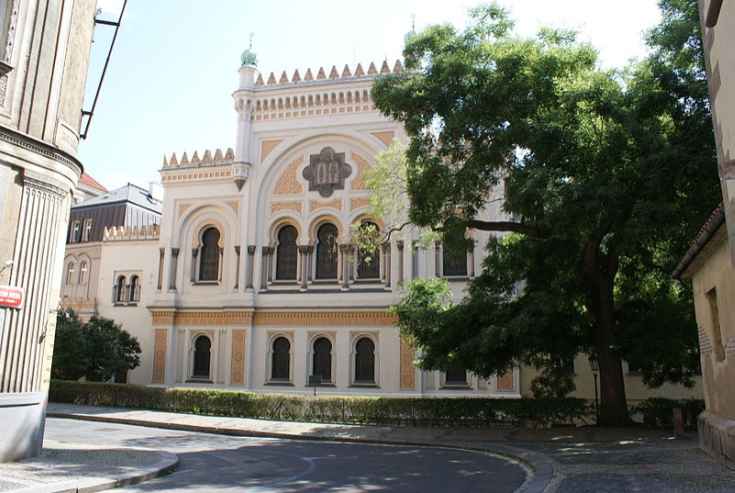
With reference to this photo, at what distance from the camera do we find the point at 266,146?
2966 cm

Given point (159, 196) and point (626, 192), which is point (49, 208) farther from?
point (159, 196)

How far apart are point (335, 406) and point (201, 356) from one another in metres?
10.4

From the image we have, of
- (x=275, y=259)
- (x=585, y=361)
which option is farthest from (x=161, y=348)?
(x=585, y=361)

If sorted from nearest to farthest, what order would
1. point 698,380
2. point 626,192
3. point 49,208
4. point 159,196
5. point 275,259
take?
point 49,208
point 626,192
point 698,380
point 275,259
point 159,196

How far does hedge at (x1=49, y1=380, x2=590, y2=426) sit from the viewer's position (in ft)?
62.4

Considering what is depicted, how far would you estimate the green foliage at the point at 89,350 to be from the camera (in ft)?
85.5

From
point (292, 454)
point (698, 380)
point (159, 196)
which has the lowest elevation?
point (292, 454)

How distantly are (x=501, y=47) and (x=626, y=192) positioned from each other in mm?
5373

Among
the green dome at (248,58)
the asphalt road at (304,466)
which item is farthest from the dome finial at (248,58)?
the asphalt road at (304,466)

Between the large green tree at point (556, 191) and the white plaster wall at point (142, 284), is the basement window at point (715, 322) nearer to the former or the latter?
the large green tree at point (556, 191)

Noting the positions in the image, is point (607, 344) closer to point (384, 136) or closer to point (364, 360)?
point (364, 360)

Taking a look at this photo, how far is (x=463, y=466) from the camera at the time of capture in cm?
1191

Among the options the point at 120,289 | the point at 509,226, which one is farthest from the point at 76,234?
the point at 509,226

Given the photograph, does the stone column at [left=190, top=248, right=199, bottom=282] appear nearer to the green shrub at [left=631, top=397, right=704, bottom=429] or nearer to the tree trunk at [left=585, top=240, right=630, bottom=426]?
the tree trunk at [left=585, top=240, right=630, bottom=426]
